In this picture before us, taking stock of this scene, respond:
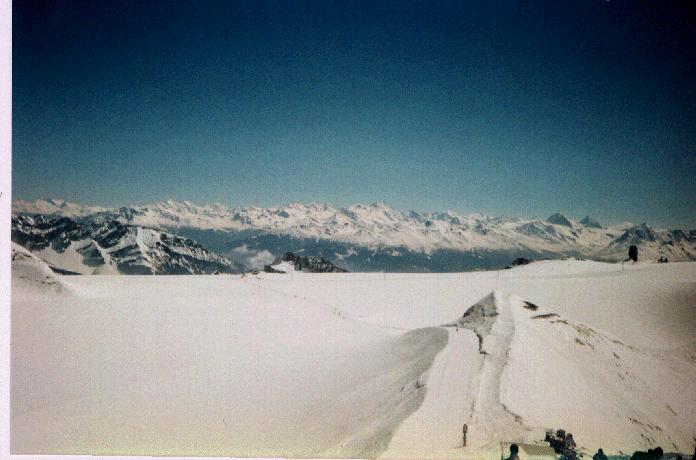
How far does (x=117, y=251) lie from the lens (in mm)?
82875

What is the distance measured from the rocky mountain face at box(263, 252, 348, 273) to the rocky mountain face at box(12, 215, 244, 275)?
51.8 metres

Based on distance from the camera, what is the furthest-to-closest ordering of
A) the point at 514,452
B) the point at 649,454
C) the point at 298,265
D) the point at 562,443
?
the point at 298,265, the point at 649,454, the point at 562,443, the point at 514,452

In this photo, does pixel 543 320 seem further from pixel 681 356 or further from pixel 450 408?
pixel 450 408

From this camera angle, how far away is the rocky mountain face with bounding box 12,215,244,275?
7049 centimetres

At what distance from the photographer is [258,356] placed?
6.07 meters

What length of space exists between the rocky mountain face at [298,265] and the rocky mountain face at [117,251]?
51752mm

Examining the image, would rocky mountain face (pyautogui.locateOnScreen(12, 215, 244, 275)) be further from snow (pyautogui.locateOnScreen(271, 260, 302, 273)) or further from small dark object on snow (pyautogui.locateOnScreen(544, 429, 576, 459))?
small dark object on snow (pyautogui.locateOnScreen(544, 429, 576, 459))

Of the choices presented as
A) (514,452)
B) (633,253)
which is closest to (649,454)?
(514,452)

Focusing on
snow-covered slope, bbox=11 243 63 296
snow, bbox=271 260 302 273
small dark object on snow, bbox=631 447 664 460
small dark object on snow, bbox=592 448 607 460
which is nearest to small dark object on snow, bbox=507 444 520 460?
small dark object on snow, bbox=592 448 607 460

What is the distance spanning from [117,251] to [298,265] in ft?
245

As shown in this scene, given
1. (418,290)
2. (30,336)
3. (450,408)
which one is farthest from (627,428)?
(418,290)

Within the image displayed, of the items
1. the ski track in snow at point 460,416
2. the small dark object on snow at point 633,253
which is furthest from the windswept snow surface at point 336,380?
the small dark object on snow at point 633,253

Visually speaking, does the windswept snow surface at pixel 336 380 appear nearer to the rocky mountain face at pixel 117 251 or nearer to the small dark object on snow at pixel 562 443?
the small dark object on snow at pixel 562 443

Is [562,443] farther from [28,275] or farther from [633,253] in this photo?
[633,253]
